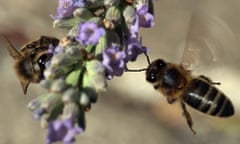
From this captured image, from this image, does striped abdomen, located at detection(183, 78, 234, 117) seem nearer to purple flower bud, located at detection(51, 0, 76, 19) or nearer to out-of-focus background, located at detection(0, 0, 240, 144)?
purple flower bud, located at detection(51, 0, 76, 19)

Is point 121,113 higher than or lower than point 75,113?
lower

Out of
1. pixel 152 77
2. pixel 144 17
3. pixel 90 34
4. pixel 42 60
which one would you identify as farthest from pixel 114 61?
pixel 152 77

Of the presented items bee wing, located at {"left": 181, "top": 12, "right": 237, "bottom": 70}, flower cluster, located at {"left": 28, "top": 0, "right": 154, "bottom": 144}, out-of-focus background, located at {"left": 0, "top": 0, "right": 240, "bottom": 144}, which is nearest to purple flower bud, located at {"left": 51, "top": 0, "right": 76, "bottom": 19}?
flower cluster, located at {"left": 28, "top": 0, "right": 154, "bottom": 144}

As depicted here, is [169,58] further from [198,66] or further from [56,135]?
[56,135]

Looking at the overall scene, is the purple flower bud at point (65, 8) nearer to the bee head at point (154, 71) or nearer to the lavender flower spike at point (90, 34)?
the lavender flower spike at point (90, 34)

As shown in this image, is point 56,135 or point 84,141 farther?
point 84,141

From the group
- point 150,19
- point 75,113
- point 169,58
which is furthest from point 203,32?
point 169,58

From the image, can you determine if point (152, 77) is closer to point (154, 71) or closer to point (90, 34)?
point (154, 71)
